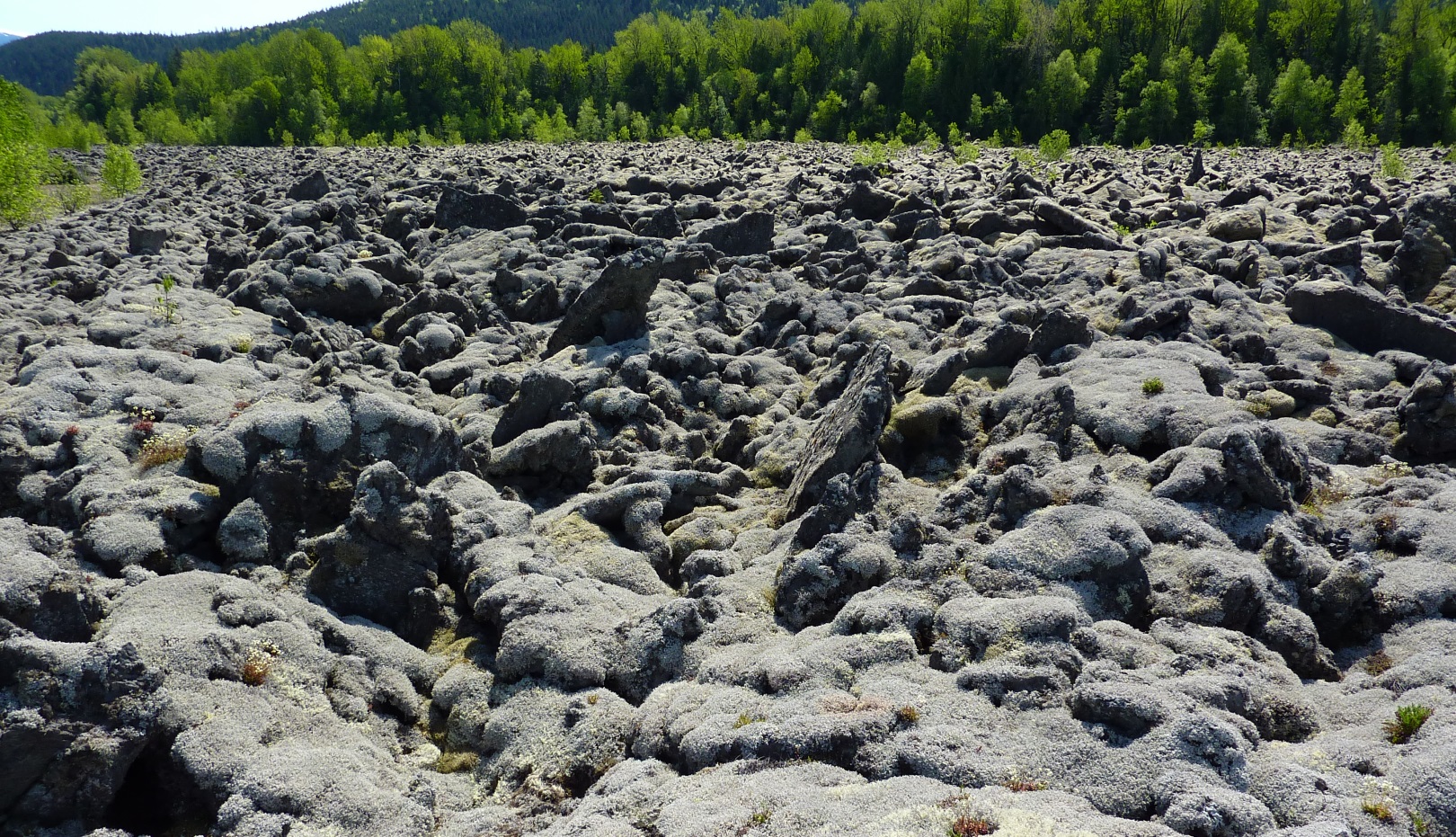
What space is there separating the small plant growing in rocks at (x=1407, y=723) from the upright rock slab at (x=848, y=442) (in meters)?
11.1

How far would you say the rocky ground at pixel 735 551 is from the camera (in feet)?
37.0

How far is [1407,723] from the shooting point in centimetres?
1111

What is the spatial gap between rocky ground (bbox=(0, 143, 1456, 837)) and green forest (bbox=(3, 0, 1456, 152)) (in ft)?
267

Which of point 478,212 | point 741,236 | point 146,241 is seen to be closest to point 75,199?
point 146,241

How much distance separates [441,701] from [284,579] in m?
4.91

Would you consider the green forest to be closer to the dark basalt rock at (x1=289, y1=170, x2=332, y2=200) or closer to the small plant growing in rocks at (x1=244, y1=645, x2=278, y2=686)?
the dark basalt rock at (x1=289, y1=170, x2=332, y2=200)

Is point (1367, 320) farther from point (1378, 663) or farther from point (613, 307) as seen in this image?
point (613, 307)

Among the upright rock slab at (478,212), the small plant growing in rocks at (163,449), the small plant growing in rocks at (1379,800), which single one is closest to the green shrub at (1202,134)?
the upright rock slab at (478,212)

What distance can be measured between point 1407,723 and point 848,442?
38.2ft

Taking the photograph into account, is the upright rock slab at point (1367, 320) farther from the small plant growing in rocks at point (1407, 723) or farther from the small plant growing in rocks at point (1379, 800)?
the small plant growing in rocks at point (1379, 800)

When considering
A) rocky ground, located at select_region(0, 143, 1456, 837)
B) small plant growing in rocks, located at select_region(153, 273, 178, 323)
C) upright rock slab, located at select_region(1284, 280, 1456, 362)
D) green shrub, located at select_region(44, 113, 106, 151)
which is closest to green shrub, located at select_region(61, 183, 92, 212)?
rocky ground, located at select_region(0, 143, 1456, 837)

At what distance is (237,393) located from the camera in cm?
2370

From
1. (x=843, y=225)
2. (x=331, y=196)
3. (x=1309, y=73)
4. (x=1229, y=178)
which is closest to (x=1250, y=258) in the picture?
(x=843, y=225)

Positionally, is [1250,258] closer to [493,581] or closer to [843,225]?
[843,225]
